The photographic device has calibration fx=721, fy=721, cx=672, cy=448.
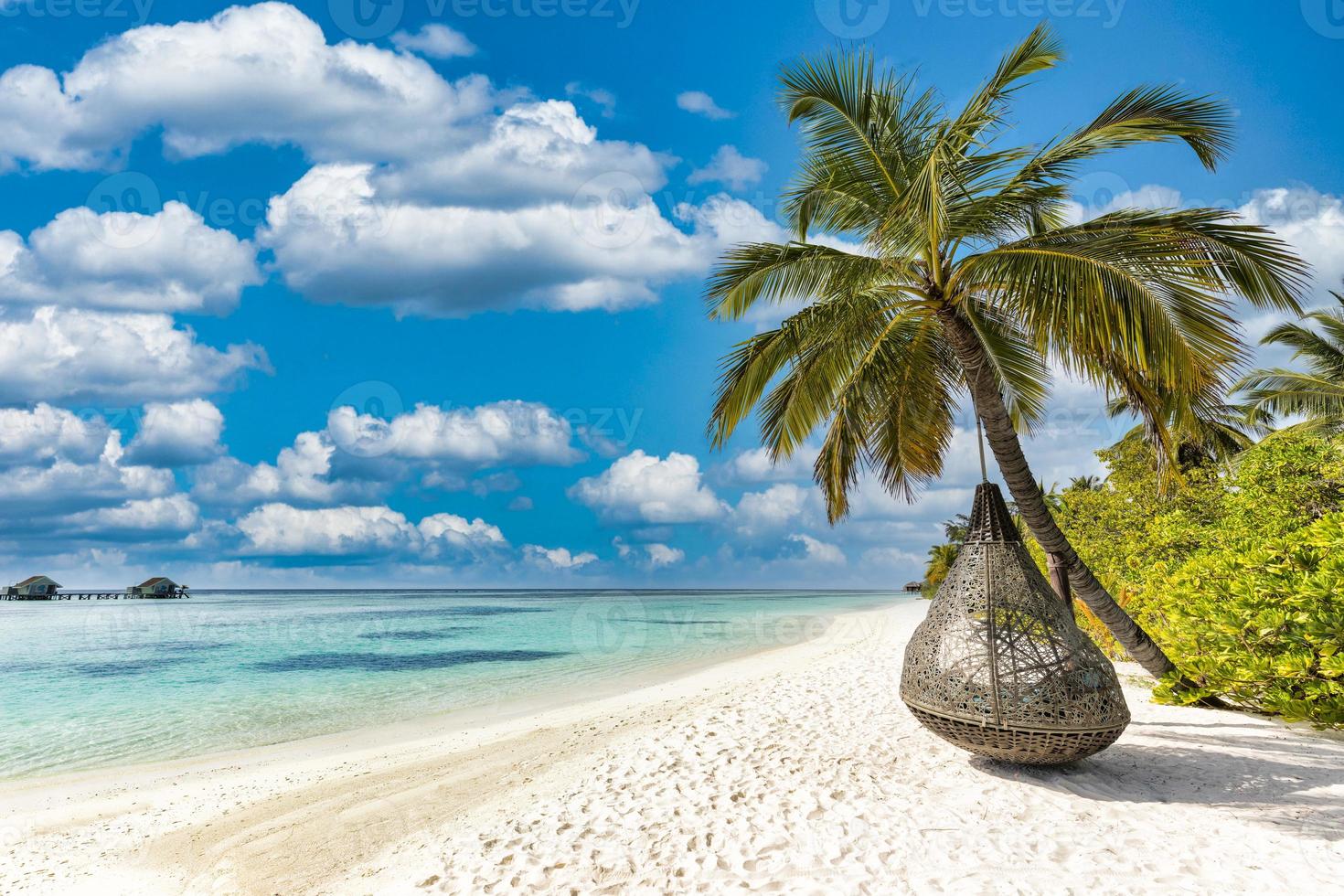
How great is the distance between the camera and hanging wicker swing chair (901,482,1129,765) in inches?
211

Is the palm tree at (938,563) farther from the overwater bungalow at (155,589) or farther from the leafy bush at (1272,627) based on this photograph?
the overwater bungalow at (155,589)

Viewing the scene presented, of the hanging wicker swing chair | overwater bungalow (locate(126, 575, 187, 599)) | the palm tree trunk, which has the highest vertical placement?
the palm tree trunk

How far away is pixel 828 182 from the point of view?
25.3ft

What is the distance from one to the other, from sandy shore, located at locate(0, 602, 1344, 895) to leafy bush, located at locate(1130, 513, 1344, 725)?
1.29 feet

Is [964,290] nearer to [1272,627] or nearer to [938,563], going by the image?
[1272,627]

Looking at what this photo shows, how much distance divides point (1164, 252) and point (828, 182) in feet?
10.8

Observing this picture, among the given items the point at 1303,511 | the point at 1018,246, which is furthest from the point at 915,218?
the point at 1303,511

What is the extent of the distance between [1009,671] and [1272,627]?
355cm

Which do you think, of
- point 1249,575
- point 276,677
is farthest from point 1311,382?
point 276,677

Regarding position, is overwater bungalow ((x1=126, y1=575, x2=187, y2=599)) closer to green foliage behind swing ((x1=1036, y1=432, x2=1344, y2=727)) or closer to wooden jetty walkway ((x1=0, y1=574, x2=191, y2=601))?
wooden jetty walkway ((x1=0, y1=574, x2=191, y2=601))

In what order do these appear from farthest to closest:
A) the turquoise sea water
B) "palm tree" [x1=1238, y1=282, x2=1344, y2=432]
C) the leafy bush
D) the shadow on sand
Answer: "palm tree" [x1=1238, y1=282, x2=1344, y2=432]
the turquoise sea water
the leafy bush
the shadow on sand

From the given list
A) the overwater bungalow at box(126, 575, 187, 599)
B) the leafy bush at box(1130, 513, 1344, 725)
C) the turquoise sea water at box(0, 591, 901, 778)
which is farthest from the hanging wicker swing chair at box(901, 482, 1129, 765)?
the overwater bungalow at box(126, 575, 187, 599)

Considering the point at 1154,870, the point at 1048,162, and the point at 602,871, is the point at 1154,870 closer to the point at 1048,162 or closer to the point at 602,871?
the point at 602,871

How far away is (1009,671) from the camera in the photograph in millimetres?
5449
